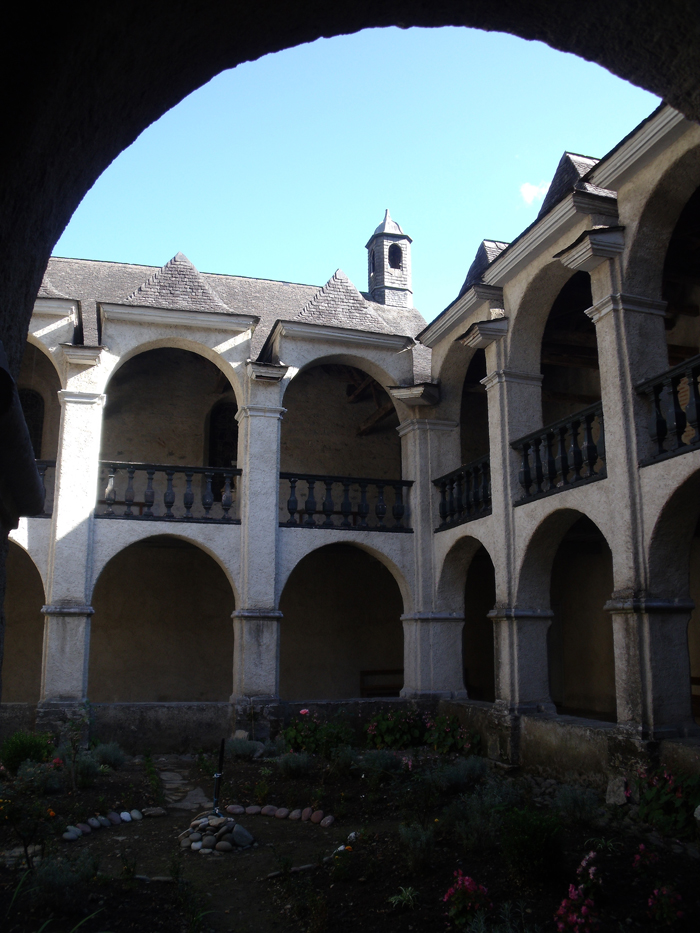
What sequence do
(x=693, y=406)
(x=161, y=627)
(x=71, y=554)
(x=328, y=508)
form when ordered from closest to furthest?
(x=693, y=406), (x=71, y=554), (x=328, y=508), (x=161, y=627)

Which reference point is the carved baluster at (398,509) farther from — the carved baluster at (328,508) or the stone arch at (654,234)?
the stone arch at (654,234)

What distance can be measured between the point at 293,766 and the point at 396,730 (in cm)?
273

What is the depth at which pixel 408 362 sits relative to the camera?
14.6m

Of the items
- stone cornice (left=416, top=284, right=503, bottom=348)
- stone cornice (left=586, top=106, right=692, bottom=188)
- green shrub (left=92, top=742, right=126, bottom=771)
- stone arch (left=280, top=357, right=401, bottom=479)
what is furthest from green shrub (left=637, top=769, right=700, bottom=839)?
stone arch (left=280, top=357, right=401, bottom=479)

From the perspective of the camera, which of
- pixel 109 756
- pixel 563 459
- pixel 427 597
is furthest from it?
pixel 427 597

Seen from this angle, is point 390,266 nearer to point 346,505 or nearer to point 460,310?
point 460,310

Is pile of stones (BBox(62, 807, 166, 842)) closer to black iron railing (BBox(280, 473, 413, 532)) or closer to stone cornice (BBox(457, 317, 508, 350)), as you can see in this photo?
black iron railing (BBox(280, 473, 413, 532))

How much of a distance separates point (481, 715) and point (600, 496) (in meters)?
4.02

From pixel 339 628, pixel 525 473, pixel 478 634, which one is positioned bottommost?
pixel 478 634

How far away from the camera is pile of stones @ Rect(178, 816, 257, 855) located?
24.1 ft

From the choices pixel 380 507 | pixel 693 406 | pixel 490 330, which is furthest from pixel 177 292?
pixel 693 406

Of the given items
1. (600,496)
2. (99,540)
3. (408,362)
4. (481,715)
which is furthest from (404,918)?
(408,362)

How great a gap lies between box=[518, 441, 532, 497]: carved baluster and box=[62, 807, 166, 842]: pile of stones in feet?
20.0

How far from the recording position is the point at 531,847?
5879 millimetres
